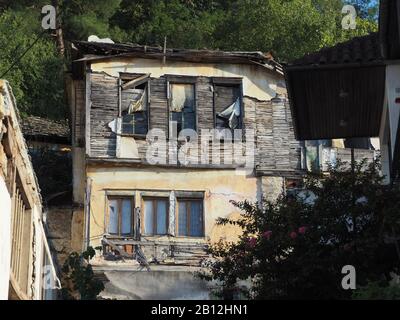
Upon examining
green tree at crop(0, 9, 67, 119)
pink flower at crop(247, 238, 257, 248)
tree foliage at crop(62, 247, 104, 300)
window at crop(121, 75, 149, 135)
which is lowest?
tree foliage at crop(62, 247, 104, 300)

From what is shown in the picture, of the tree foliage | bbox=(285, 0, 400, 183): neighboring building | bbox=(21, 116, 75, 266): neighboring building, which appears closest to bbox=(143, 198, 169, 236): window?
bbox=(21, 116, 75, 266): neighboring building

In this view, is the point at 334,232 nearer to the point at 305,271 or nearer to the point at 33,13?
the point at 305,271

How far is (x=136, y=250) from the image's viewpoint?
26.9 metres

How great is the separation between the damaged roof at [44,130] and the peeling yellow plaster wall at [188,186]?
6944mm

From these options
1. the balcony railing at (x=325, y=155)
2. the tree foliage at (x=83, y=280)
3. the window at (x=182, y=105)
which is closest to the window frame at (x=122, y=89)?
the window at (x=182, y=105)

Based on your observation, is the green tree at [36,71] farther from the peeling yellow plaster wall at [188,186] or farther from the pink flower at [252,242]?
the pink flower at [252,242]

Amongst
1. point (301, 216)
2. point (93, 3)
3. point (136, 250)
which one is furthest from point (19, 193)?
point (93, 3)

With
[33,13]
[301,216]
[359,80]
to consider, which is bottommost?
[301,216]

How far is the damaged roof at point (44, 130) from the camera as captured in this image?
34.1 metres

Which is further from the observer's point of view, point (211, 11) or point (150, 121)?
point (211, 11)

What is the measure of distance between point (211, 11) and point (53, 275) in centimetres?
2807

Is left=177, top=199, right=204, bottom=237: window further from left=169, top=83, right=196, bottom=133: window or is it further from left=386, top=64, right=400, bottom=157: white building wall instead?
left=386, top=64, right=400, bottom=157: white building wall

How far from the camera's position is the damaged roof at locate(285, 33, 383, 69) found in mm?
16156

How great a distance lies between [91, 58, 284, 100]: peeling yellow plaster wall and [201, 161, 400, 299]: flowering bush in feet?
41.2
